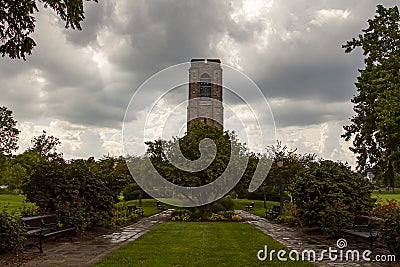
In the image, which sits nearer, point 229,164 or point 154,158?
point 229,164

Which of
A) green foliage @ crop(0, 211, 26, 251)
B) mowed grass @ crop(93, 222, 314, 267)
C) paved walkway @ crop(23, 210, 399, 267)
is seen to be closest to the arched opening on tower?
paved walkway @ crop(23, 210, 399, 267)

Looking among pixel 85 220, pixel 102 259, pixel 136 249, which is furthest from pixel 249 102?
pixel 102 259

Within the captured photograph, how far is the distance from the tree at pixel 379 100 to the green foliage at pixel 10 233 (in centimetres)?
1399

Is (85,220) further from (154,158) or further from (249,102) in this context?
(154,158)

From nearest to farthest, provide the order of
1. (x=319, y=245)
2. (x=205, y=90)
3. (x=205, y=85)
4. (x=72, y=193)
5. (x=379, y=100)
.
Answer: (x=319, y=245) → (x=72, y=193) → (x=379, y=100) → (x=205, y=85) → (x=205, y=90)

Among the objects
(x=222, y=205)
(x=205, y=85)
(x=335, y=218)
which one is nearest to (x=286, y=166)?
(x=222, y=205)

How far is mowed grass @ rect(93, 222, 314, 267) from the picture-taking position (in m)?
8.56

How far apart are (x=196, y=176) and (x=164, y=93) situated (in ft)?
14.6

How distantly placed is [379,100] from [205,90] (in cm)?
3224

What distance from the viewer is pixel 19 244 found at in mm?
9297

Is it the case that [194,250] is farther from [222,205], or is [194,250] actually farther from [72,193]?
[222,205]

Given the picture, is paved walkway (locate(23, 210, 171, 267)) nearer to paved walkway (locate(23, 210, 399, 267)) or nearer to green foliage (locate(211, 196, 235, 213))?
paved walkway (locate(23, 210, 399, 267))

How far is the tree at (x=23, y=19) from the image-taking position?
786 cm

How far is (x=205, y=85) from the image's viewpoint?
161 ft
